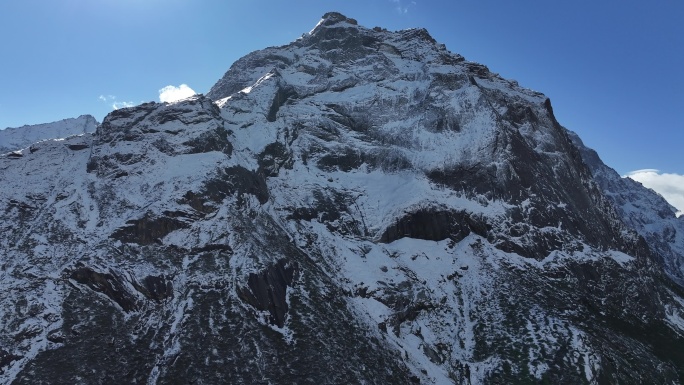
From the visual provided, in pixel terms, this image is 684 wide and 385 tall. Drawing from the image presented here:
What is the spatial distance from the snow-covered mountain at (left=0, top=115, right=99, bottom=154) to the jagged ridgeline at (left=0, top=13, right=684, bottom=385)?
194 feet

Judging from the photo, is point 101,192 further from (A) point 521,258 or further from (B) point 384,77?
(B) point 384,77

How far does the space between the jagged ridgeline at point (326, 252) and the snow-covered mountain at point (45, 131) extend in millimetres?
59103

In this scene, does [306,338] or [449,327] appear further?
[449,327]

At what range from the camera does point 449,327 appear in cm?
6650

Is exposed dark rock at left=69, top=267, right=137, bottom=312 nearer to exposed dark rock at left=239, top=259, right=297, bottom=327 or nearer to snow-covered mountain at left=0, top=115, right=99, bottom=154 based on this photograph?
exposed dark rock at left=239, top=259, right=297, bottom=327

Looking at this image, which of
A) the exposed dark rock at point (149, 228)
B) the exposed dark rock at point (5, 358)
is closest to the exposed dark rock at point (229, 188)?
the exposed dark rock at point (149, 228)

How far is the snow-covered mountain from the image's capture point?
138 metres

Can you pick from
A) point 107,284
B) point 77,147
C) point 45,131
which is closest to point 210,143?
point 77,147

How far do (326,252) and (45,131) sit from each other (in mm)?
113835

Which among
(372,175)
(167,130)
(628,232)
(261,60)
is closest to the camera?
(167,130)

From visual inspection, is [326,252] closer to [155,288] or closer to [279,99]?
[155,288]

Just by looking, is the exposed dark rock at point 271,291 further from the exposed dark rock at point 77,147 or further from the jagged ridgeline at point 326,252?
the exposed dark rock at point 77,147

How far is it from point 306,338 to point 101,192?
38.8m

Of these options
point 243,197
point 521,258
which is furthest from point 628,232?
point 243,197
